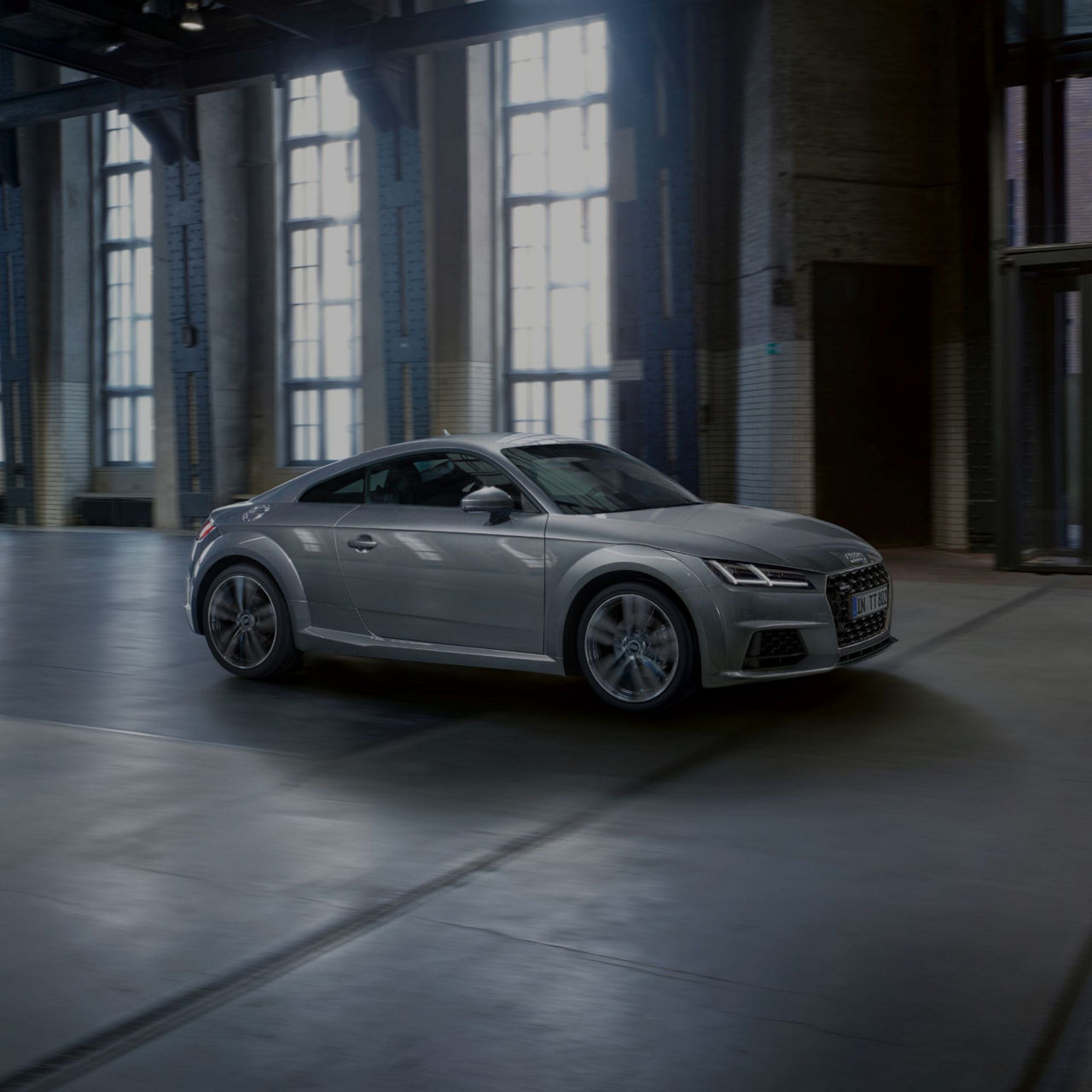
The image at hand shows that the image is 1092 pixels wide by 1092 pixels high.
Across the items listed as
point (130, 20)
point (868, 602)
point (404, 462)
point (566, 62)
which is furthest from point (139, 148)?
point (868, 602)

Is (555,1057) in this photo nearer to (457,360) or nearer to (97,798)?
(97,798)

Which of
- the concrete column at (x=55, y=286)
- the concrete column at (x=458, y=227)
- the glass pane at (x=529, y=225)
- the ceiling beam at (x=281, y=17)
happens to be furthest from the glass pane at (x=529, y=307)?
the concrete column at (x=55, y=286)

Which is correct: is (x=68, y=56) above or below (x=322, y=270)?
above

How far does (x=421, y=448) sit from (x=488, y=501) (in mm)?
913

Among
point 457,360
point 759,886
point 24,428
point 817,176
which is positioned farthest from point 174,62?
point 759,886

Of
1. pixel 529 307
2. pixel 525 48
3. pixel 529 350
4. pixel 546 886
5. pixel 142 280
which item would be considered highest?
pixel 525 48

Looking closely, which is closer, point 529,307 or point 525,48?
point 525,48

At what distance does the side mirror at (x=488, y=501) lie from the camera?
23.1 ft

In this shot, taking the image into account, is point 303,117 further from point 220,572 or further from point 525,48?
point 220,572

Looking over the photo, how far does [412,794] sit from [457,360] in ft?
51.5

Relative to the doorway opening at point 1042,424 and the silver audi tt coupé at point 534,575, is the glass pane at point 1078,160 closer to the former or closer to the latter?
the doorway opening at point 1042,424

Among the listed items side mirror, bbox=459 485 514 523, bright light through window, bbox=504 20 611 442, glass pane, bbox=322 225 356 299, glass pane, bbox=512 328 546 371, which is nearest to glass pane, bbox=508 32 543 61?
bright light through window, bbox=504 20 611 442

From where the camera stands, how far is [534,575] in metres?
6.97

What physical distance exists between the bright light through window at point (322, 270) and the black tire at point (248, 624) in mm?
14478
